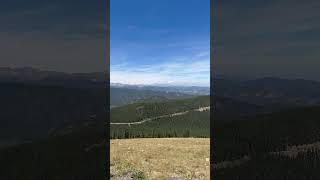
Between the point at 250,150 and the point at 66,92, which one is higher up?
the point at 66,92

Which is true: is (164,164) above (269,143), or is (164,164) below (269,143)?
below

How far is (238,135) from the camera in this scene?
36406 mm

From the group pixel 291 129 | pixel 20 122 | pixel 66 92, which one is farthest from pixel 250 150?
pixel 20 122

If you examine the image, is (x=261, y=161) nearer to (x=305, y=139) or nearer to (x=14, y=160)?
(x=305, y=139)

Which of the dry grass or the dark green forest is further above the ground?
the dark green forest

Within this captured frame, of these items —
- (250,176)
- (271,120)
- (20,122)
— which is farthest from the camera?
(271,120)

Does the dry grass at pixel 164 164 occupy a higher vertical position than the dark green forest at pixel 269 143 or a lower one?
lower

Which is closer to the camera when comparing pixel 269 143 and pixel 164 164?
pixel 269 143

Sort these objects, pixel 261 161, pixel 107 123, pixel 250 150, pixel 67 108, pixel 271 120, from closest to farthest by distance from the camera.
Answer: pixel 107 123
pixel 67 108
pixel 261 161
pixel 250 150
pixel 271 120

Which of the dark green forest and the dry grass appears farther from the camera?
the dry grass

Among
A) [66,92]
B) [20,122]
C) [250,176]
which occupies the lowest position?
[250,176]

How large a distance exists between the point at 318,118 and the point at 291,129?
3130 mm

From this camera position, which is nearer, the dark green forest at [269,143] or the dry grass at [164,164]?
the dark green forest at [269,143]

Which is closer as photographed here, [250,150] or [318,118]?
[250,150]
